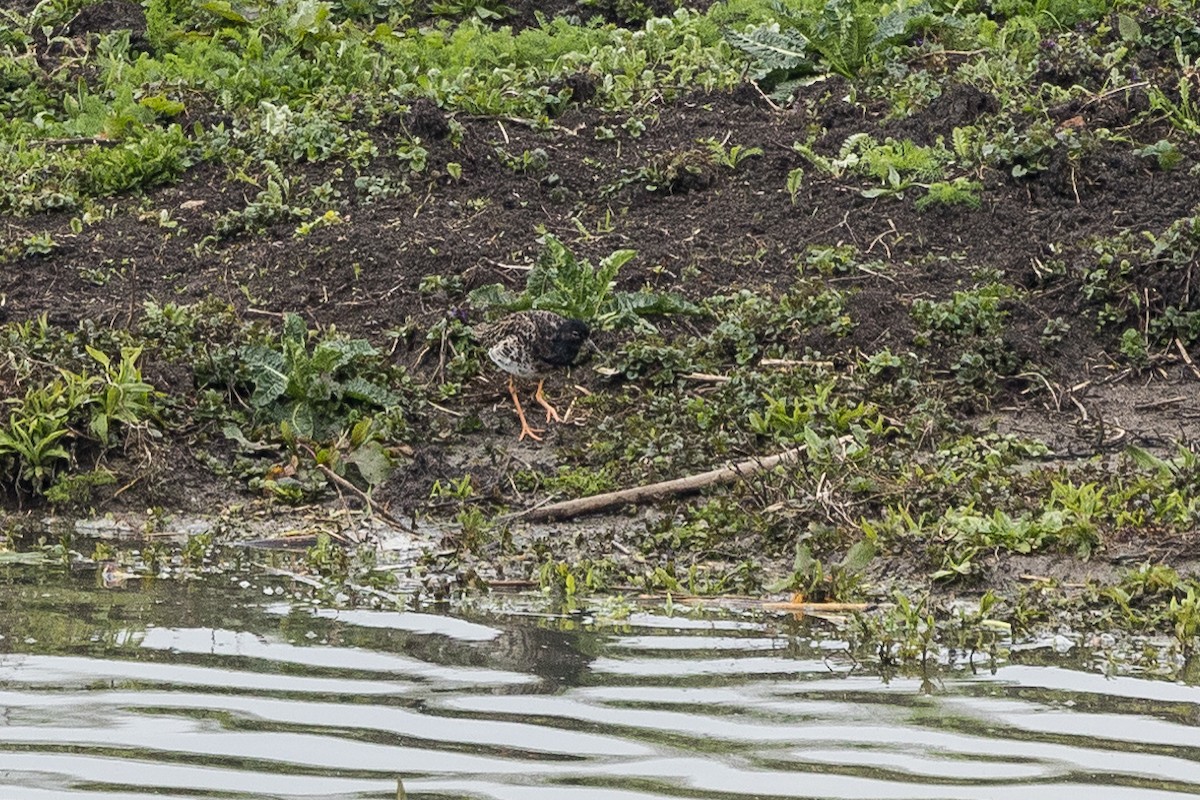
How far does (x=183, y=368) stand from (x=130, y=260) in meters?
1.49

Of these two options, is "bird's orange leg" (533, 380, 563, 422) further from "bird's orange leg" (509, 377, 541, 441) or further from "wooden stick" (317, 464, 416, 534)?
"wooden stick" (317, 464, 416, 534)

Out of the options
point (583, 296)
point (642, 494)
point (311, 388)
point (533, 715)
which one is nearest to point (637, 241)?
point (583, 296)

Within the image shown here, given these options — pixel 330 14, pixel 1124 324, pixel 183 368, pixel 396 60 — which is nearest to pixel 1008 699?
pixel 1124 324

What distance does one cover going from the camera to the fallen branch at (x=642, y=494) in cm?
625

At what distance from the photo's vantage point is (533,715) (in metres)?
3.77

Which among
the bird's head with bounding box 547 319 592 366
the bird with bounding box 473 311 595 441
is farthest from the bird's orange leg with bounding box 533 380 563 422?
the bird's head with bounding box 547 319 592 366

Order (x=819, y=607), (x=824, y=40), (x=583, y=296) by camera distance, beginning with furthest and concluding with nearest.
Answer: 1. (x=824, y=40)
2. (x=583, y=296)
3. (x=819, y=607)

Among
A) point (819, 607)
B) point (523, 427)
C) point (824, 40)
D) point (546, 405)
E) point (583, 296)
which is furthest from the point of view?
point (824, 40)

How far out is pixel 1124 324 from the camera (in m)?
7.32

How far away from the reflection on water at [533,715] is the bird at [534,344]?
2.32 meters

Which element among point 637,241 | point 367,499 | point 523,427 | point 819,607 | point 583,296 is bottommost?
point 819,607

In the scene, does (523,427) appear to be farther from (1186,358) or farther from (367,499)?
(1186,358)

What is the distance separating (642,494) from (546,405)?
40.2 inches

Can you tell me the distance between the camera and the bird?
7.18 m
